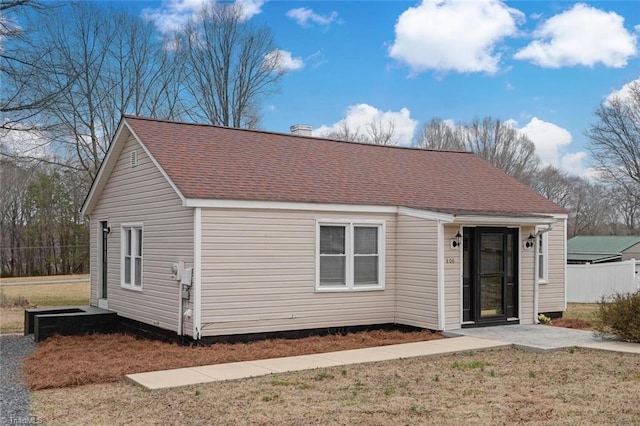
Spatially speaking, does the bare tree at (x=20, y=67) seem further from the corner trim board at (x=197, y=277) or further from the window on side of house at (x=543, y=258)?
the window on side of house at (x=543, y=258)

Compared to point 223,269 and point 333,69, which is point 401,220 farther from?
point 333,69

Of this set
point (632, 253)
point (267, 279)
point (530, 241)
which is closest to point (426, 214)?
point (530, 241)

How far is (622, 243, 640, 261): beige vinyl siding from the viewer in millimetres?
32250

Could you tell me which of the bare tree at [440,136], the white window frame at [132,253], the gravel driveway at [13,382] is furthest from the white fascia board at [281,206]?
the bare tree at [440,136]

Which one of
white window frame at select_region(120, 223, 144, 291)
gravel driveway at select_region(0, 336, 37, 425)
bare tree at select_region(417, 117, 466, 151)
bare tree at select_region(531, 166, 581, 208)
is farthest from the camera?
bare tree at select_region(531, 166, 581, 208)

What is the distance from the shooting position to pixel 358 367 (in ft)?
30.3

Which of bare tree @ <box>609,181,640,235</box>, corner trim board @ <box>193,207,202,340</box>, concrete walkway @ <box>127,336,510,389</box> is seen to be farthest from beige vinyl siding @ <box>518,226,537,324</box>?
bare tree @ <box>609,181,640,235</box>

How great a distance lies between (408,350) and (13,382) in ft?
19.4

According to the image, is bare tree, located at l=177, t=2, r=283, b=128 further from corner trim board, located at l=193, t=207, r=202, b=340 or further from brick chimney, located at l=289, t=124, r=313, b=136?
corner trim board, located at l=193, t=207, r=202, b=340

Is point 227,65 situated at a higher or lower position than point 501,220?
higher

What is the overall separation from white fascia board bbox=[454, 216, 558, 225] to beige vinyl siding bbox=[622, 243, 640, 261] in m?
21.6

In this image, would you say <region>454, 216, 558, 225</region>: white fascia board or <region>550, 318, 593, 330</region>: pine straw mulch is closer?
<region>454, 216, 558, 225</region>: white fascia board

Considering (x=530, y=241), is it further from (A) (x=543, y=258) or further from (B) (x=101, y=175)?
(B) (x=101, y=175)

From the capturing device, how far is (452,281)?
40.8ft
